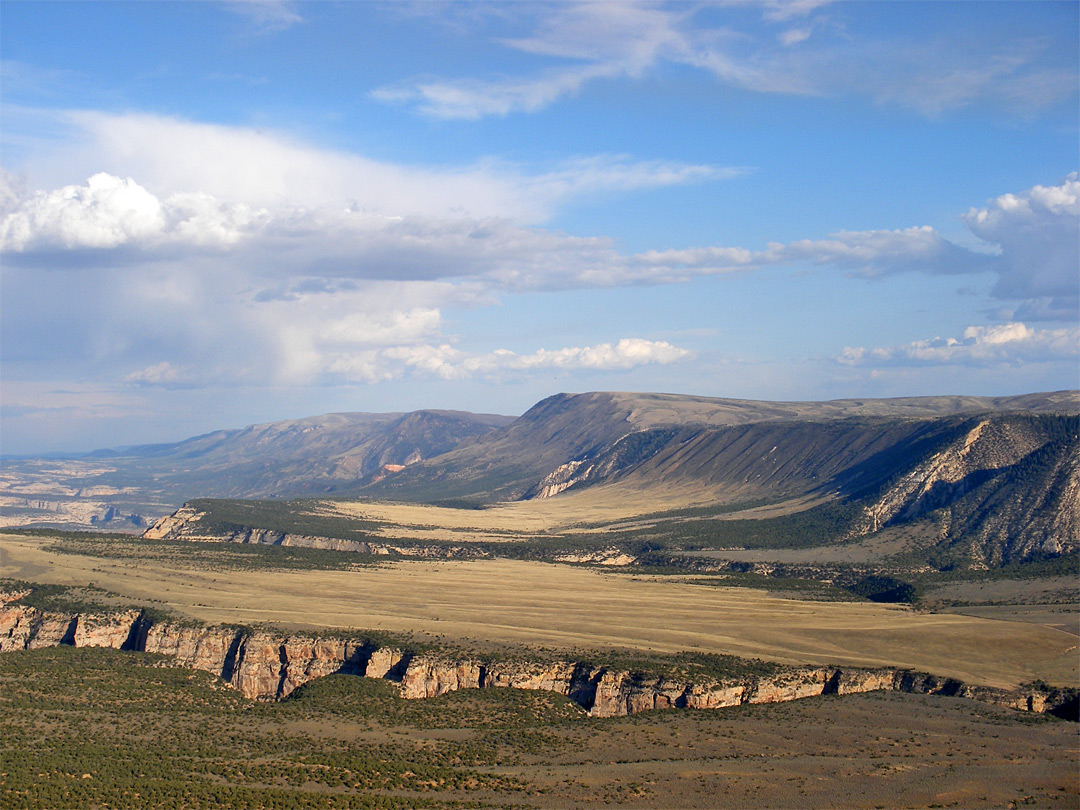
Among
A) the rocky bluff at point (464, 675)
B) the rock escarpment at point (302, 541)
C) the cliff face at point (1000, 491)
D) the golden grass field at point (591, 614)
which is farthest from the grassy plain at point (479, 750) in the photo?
the rock escarpment at point (302, 541)

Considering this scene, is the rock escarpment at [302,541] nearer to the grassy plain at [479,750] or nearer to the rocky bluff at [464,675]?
the rocky bluff at [464,675]

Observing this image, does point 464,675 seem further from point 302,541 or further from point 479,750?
point 302,541

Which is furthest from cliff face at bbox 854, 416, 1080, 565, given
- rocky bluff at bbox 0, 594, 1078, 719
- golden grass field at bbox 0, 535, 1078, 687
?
rocky bluff at bbox 0, 594, 1078, 719

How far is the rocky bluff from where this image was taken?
247ft

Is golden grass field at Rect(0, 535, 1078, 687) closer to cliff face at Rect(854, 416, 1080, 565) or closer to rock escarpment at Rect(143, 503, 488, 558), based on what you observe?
rock escarpment at Rect(143, 503, 488, 558)

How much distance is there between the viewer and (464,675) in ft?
253

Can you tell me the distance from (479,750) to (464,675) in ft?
48.5

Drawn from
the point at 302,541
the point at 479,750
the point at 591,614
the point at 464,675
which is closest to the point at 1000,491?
the point at 591,614

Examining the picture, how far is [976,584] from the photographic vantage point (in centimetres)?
12938

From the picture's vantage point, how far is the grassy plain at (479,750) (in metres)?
54.3

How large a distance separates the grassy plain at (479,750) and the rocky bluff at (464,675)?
199 centimetres

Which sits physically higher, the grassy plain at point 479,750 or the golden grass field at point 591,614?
the golden grass field at point 591,614

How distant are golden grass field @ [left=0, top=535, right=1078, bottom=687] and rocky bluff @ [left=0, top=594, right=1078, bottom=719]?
3286 mm

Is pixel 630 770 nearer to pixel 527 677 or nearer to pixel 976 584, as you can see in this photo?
pixel 527 677
